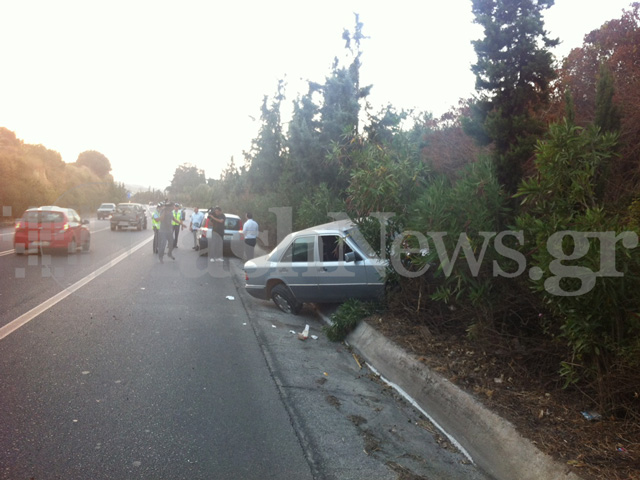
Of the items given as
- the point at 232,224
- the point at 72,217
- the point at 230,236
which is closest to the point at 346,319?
the point at 230,236

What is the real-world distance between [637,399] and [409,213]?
13.5ft

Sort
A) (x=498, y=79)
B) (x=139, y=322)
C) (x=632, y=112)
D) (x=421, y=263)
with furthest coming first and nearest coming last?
(x=498, y=79) < (x=632, y=112) < (x=139, y=322) < (x=421, y=263)

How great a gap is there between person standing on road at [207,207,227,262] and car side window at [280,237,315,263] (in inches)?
305

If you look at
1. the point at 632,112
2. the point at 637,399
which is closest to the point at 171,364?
the point at 637,399

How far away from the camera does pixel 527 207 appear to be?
19.3 feet

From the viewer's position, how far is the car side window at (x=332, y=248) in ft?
29.7

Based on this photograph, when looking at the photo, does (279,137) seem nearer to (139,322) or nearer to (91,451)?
(139,322)

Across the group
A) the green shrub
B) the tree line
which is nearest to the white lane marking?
the green shrub

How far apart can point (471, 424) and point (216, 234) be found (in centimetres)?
1395

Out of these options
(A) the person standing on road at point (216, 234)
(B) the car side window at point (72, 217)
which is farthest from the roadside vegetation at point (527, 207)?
(B) the car side window at point (72, 217)

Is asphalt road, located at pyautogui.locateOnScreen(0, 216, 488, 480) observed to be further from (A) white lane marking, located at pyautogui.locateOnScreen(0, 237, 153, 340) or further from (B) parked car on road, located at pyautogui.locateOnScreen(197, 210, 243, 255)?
(B) parked car on road, located at pyautogui.locateOnScreen(197, 210, 243, 255)

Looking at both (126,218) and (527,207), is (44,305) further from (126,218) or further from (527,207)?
(126,218)

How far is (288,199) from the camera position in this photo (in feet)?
69.8

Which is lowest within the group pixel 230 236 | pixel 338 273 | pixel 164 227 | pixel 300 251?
pixel 338 273
